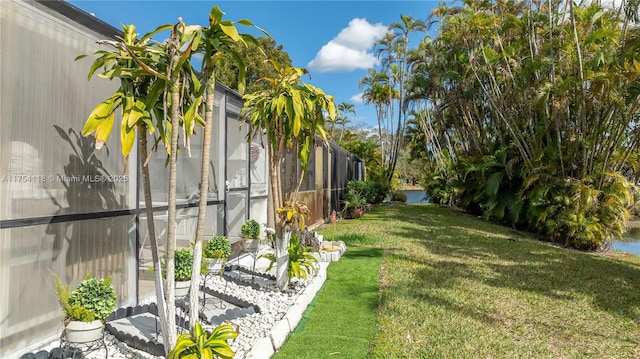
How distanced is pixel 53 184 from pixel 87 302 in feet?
3.18

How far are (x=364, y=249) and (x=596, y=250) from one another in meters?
5.99

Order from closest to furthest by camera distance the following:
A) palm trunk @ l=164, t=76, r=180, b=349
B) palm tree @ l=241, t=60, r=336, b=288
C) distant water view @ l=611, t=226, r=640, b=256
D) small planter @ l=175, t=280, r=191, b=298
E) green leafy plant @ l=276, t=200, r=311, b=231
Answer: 1. palm trunk @ l=164, t=76, r=180, b=349
2. small planter @ l=175, t=280, r=191, b=298
3. palm tree @ l=241, t=60, r=336, b=288
4. green leafy plant @ l=276, t=200, r=311, b=231
5. distant water view @ l=611, t=226, r=640, b=256

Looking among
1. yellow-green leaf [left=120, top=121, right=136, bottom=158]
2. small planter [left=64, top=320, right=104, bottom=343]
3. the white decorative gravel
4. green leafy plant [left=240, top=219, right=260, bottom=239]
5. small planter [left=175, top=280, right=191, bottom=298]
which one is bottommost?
the white decorative gravel

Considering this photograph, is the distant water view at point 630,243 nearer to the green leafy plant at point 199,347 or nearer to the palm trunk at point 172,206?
the green leafy plant at point 199,347

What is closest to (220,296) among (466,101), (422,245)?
(422,245)

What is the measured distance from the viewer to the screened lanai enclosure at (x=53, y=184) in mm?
2551

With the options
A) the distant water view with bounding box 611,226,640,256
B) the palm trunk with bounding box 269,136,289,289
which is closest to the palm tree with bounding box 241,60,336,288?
the palm trunk with bounding box 269,136,289,289

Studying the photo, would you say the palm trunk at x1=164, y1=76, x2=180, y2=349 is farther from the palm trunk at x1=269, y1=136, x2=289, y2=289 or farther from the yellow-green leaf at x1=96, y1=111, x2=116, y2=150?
the palm trunk at x1=269, y1=136, x2=289, y2=289

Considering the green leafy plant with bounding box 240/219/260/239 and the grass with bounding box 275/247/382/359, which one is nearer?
the grass with bounding box 275/247/382/359

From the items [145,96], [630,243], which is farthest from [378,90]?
[145,96]

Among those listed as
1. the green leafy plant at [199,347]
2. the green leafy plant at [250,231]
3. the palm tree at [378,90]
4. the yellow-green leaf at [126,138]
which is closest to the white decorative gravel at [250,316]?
the green leafy plant at [199,347]

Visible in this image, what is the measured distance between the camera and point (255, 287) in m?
4.59

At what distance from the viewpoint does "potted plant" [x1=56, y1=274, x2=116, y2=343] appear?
233cm

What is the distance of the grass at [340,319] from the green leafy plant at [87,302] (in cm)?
128
